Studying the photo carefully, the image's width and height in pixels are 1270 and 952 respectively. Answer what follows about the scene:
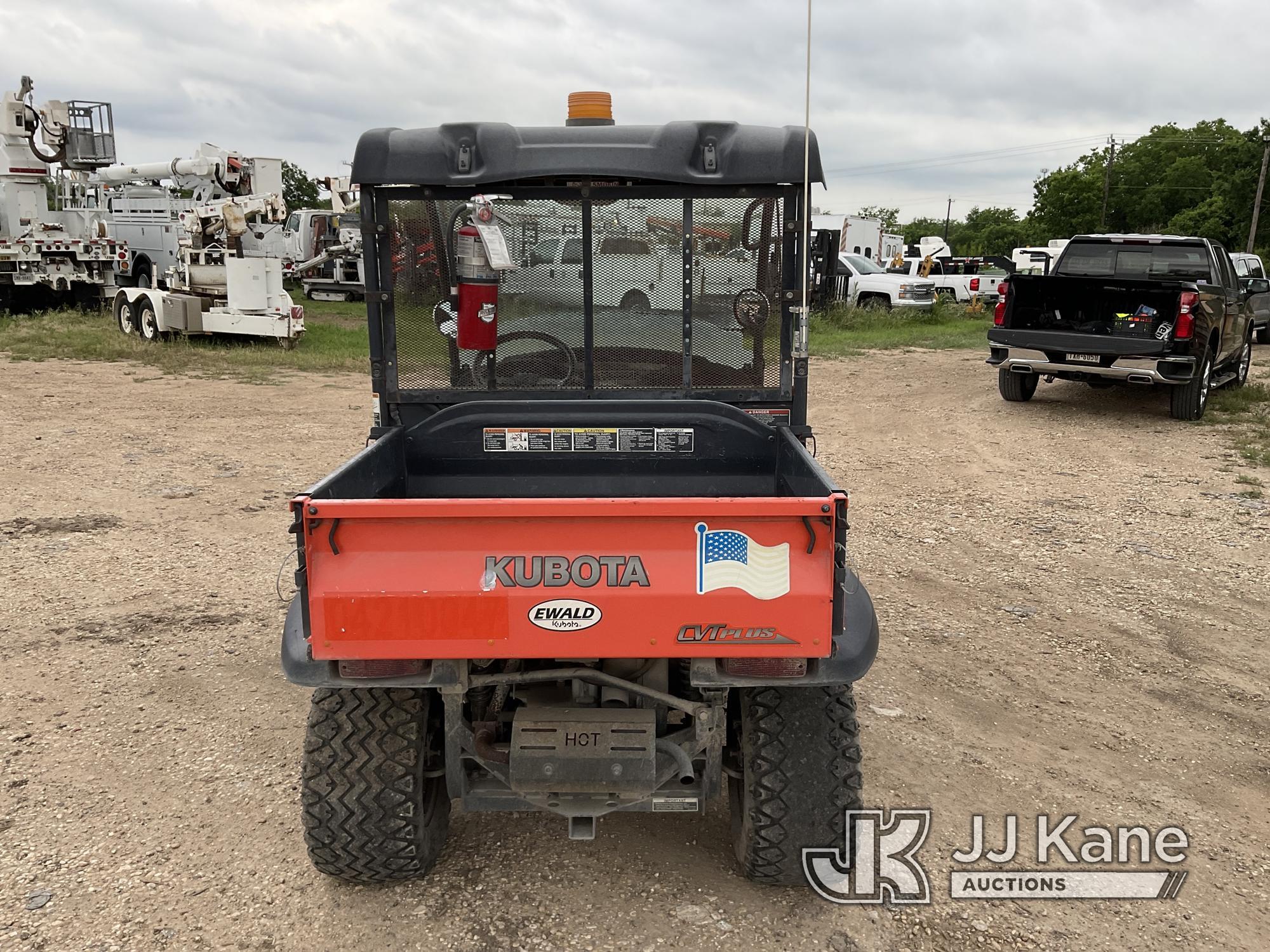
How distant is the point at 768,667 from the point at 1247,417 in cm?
1047

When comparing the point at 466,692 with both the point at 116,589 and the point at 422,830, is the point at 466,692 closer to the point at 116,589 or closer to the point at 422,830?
the point at 422,830

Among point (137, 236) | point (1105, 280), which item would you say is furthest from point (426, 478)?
point (137, 236)

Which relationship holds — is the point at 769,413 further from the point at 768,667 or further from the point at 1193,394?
the point at 1193,394

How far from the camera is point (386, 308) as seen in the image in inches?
154

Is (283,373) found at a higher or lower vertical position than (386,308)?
lower

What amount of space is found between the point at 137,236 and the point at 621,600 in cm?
2017

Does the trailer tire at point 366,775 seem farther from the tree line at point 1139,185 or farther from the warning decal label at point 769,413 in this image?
the tree line at point 1139,185

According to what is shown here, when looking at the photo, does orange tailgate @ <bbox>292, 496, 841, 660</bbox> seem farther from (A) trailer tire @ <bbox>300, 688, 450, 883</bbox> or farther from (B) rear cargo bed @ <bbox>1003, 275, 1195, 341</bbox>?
(B) rear cargo bed @ <bbox>1003, 275, 1195, 341</bbox>

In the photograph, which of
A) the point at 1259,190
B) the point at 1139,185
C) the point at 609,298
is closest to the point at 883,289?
the point at 609,298

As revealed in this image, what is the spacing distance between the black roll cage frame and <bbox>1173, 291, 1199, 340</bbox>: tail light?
7632 mm

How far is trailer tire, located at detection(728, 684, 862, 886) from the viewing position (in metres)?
2.90

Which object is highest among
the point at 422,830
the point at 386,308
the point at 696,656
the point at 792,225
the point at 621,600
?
the point at 792,225

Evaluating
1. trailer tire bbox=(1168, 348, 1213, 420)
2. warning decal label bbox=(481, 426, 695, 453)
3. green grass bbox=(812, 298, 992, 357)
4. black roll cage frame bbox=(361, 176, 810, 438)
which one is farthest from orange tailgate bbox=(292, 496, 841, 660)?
green grass bbox=(812, 298, 992, 357)

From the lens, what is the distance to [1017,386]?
11.7 meters
